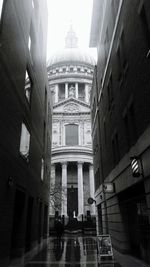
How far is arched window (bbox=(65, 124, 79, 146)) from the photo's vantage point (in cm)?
5172

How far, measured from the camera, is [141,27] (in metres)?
8.87

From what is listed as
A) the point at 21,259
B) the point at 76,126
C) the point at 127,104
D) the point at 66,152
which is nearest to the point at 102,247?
the point at 21,259

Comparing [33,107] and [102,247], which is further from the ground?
[33,107]

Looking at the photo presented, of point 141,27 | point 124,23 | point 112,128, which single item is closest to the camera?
point 141,27

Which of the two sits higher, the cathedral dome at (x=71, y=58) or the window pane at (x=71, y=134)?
the cathedral dome at (x=71, y=58)

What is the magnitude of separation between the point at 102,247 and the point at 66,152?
121 ft

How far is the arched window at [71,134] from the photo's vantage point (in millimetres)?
51719

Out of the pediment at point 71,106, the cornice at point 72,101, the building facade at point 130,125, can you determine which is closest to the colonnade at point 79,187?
the pediment at point 71,106

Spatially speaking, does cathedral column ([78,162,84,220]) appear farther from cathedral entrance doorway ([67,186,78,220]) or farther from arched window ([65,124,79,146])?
arched window ([65,124,79,146])

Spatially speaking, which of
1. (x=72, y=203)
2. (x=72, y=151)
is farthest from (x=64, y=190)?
(x=72, y=151)

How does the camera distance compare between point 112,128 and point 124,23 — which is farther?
point 112,128

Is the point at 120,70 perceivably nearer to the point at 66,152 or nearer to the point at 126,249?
the point at 126,249

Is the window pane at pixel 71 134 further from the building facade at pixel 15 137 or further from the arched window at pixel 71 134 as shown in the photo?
the building facade at pixel 15 137

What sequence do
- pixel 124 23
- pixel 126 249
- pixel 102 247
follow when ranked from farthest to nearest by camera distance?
pixel 126 249 → pixel 124 23 → pixel 102 247
